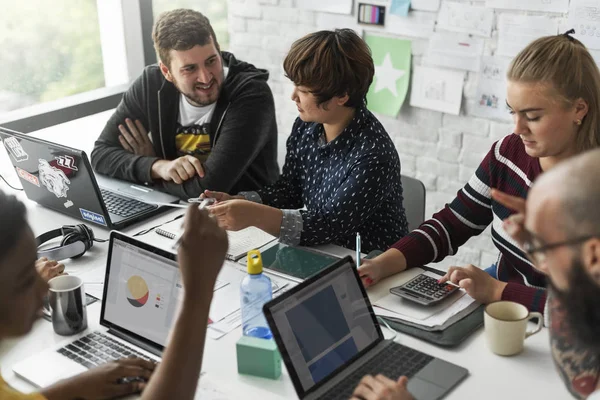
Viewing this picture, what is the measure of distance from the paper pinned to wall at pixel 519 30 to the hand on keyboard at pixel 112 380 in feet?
6.12

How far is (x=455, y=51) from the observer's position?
2760mm

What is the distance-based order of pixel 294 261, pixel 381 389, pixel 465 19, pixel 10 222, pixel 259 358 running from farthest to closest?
pixel 465 19, pixel 294 261, pixel 259 358, pixel 381 389, pixel 10 222

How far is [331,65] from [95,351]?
1024 millimetres

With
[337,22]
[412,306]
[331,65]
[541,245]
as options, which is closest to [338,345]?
[412,306]

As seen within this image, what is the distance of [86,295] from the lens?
5.70 ft

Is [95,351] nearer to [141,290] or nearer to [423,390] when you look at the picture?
[141,290]

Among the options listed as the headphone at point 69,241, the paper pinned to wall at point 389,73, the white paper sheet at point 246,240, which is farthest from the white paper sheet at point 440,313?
the paper pinned to wall at point 389,73

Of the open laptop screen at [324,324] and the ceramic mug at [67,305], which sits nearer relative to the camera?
the open laptop screen at [324,324]

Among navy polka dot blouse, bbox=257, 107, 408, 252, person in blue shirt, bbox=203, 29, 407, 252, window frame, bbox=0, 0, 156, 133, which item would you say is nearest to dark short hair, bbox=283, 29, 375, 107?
person in blue shirt, bbox=203, 29, 407, 252

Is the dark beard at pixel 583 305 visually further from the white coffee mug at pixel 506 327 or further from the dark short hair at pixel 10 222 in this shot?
the dark short hair at pixel 10 222

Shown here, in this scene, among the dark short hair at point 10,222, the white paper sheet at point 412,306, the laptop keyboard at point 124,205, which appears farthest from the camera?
the laptop keyboard at point 124,205

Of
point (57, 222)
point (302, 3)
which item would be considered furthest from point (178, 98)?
point (302, 3)

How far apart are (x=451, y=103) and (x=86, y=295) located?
5.54 feet

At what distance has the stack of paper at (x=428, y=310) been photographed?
156 centimetres
